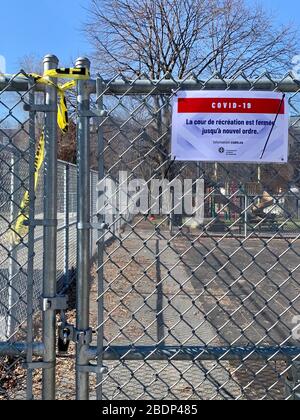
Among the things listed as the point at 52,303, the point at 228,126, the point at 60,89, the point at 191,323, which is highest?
the point at 60,89

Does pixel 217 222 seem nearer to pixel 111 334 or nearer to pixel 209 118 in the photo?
pixel 209 118

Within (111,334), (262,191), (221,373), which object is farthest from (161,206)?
(111,334)

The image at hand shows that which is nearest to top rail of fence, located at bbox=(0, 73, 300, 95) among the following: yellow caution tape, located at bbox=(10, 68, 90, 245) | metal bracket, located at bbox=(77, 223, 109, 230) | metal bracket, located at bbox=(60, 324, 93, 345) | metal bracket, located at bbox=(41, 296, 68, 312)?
yellow caution tape, located at bbox=(10, 68, 90, 245)

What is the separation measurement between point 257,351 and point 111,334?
3.71 meters

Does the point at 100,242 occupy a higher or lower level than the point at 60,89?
lower

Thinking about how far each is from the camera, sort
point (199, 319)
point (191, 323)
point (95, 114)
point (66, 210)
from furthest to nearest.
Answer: point (66, 210)
point (199, 319)
point (191, 323)
point (95, 114)

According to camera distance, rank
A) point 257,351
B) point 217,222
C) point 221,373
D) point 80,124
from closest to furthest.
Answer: point 80,124, point 257,351, point 217,222, point 221,373

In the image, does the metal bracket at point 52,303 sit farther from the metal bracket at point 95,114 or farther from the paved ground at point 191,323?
the metal bracket at point 95,114

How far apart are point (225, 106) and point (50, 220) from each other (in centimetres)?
98

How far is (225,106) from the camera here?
2.22 meters

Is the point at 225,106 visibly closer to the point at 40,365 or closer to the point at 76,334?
the point at 76,334

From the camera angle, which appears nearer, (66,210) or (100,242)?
(100,242)

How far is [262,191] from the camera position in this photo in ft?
8.04

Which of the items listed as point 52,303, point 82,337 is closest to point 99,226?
point 52,303
